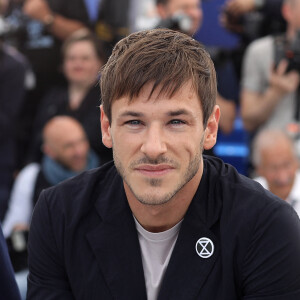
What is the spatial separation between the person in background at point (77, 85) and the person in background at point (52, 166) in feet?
0.88

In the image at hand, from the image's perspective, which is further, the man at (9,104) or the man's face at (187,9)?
the man at (9,104)

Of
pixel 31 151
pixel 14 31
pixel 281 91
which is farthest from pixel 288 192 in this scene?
pixel 14 31

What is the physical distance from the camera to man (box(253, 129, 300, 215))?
3479 millimetres

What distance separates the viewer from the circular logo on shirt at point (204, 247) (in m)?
1.96

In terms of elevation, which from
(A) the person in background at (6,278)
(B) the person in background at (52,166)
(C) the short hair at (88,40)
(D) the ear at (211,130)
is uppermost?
(D) the ear at (211,130)

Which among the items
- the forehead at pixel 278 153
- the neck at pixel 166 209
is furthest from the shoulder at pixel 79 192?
the forehead at pixel 278 153

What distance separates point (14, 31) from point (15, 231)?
1.92m

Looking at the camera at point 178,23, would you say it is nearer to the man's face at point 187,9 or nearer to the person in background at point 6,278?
the man's face at point 187,9

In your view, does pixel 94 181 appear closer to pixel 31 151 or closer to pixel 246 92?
pixel 246 92

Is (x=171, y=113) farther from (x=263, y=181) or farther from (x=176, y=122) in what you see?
(x=263, y=181)

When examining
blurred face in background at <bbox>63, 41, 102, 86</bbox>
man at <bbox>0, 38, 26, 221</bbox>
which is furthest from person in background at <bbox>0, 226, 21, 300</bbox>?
blurred face in background at <bbox>63, 41, 102, 86</bbox>

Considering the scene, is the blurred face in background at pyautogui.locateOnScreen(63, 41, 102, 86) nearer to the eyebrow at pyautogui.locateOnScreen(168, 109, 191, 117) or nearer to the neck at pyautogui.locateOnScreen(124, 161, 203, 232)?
the neck at pyautogui.locateOnScreen(124, 161, 203, 232)

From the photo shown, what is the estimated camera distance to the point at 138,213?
6.75 ft

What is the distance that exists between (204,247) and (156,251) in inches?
6.3
